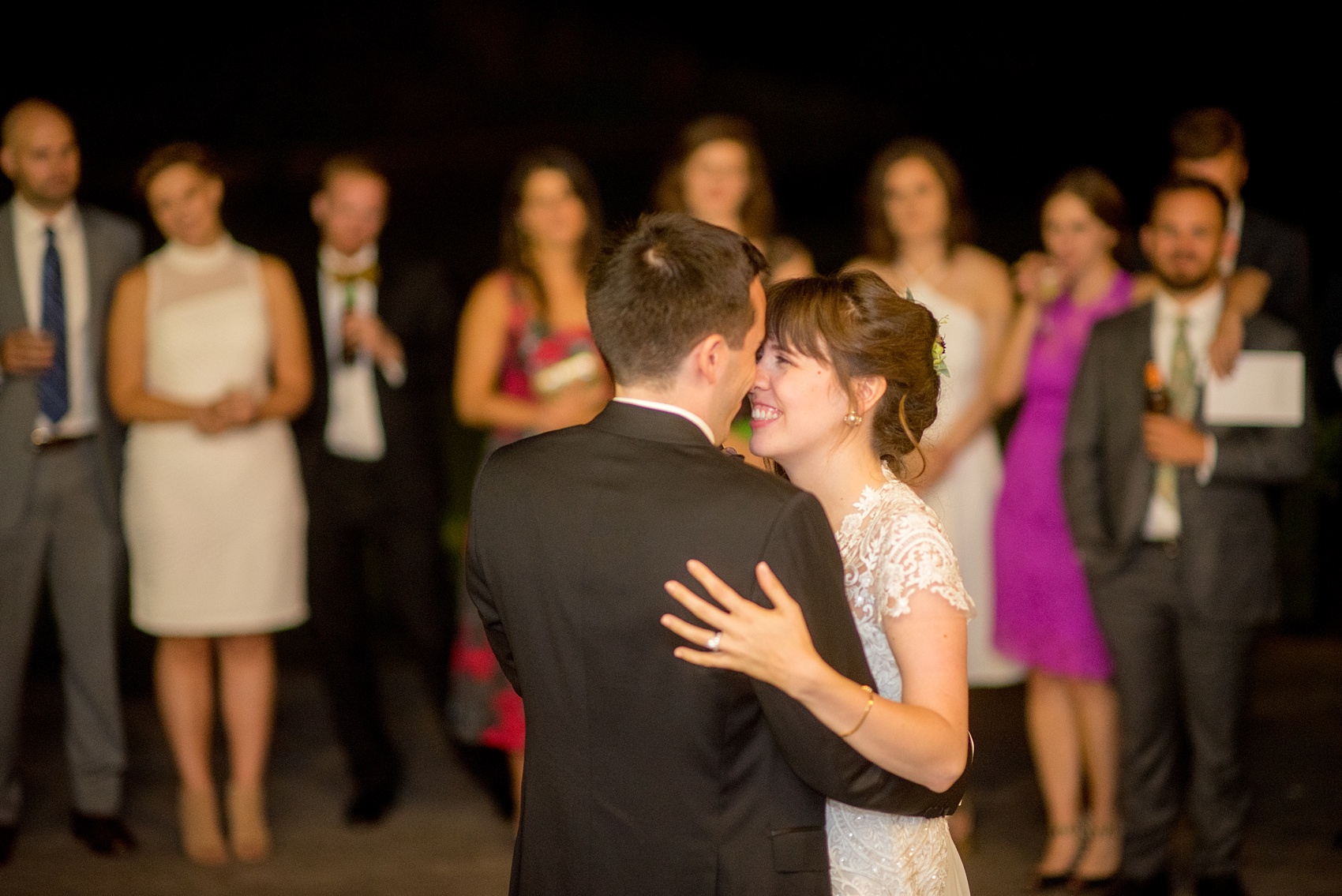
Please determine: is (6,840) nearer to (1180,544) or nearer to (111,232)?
(111,232)

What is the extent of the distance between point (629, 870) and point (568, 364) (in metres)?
2.24

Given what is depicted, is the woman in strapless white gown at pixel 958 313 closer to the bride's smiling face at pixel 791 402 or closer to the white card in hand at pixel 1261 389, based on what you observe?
the white card in hand at pixel 1261 389

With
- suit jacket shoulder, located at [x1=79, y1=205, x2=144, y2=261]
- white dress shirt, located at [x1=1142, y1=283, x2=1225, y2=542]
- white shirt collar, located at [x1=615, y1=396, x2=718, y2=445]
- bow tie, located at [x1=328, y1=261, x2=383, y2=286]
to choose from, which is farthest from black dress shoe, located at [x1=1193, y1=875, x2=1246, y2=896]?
suit jacket shoulder, located at [x1=79, y1=205, x2=144, y2=261]

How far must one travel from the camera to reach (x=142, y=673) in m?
5.51

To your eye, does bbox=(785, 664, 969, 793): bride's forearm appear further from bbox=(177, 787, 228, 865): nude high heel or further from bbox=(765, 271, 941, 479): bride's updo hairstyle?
bbox=(177, 787, 228, 865): nude high heel

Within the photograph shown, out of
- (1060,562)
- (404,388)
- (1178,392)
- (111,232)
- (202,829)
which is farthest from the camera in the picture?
(404,388)

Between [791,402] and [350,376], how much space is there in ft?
7.87

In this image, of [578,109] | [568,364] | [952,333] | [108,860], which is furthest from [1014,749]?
[578,109]

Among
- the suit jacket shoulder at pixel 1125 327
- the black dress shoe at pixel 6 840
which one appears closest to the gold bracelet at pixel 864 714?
the suit jacket shoulder at pixel 1125 327

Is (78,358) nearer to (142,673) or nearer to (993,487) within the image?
(142,673)

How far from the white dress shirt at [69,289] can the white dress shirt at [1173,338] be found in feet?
9.44

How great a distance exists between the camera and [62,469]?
147 inches

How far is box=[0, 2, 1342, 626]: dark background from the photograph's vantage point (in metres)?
10.7

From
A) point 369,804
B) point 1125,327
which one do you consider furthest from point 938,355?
point 369,804
